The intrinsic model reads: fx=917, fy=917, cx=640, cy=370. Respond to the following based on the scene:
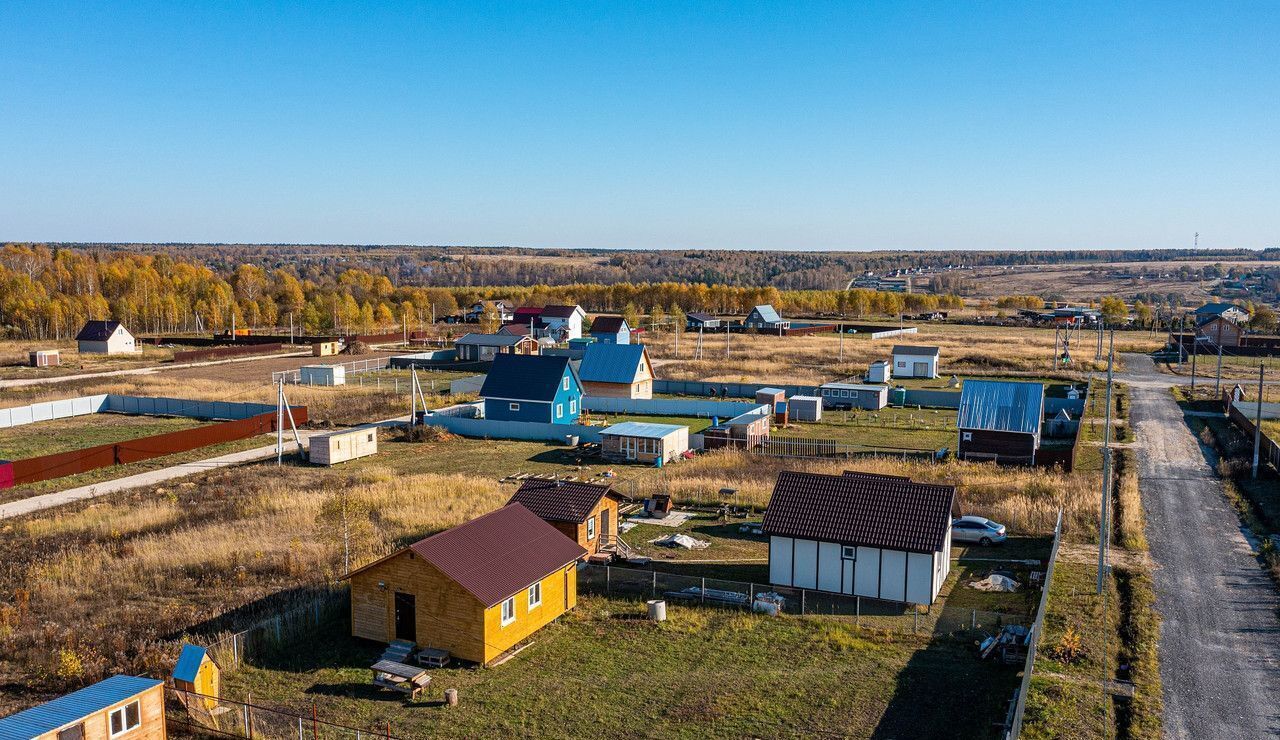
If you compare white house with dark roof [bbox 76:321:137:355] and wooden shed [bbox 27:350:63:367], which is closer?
wooden shed [bbox 27:350:63:367]

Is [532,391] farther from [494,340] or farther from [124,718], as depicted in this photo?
[124,718]

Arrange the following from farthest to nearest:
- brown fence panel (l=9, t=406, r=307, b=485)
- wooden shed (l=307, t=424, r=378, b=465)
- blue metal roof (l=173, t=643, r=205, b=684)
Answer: wooden shed (l=307, t=424, r=378, b=465)
brown fence panel (l=9, t=406, r=307, b=485)
blue metal roof (l=173, t=643, r=205, b=684)

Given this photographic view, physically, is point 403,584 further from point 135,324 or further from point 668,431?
point 135,324

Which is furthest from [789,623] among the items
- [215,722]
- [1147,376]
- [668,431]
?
[1147,376]

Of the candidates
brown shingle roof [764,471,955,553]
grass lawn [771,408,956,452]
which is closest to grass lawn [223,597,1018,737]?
brown shingle roof [764,471,955,553]

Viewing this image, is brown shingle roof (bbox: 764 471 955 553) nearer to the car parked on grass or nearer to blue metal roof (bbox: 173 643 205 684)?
the car parked on grass

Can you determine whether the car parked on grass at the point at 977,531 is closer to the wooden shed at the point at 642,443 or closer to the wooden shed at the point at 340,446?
the wooden shed at the point at 642,443

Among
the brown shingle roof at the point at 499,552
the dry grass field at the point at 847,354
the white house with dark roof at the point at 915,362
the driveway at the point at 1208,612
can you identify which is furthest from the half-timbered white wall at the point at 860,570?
the white house with dark roof at the point at 915,362
